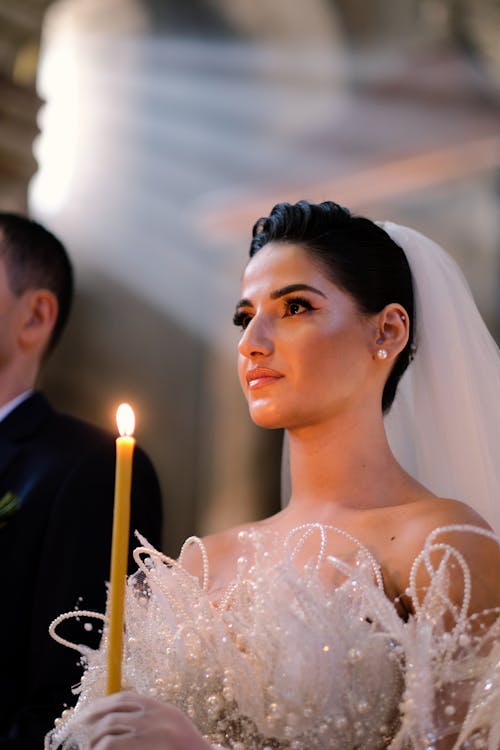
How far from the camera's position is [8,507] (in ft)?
9.04

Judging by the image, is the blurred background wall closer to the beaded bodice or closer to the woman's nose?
the woman's nose

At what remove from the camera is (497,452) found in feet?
7.63

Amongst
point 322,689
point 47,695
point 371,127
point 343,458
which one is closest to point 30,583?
point 47,695

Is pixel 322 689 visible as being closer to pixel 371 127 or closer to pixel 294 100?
pixel 371 127

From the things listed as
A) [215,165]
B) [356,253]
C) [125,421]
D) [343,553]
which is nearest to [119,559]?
[125,421]

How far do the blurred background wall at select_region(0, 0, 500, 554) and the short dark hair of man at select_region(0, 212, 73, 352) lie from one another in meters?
3.61

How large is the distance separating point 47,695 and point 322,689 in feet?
3.32

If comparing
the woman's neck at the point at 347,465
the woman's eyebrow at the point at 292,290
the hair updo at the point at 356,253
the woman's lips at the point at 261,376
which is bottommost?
the woman's neck at the point at 347,465

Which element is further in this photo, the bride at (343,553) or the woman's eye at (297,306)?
the woman's eye at (297,306)

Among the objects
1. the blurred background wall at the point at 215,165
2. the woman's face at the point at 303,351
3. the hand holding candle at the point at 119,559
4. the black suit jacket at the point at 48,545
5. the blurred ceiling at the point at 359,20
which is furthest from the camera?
the blurred ceiling at the point at 359,20

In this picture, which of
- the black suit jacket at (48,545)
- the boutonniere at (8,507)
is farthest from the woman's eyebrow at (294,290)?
the boutonniere at (8,507)

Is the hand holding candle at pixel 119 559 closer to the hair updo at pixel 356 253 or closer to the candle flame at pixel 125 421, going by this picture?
the candle flame at pixel 125 421

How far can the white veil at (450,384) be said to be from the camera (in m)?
2.34

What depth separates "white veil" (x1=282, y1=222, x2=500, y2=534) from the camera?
2.34 metres
